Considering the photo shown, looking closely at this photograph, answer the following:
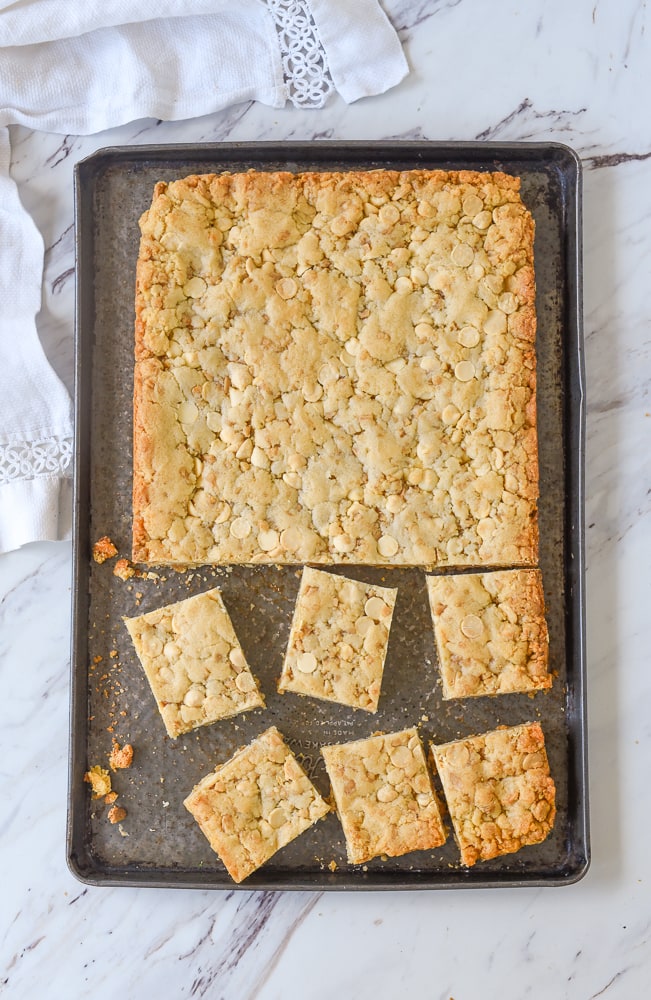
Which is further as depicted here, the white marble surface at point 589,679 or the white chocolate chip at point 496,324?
the white marble surface at point 589,679

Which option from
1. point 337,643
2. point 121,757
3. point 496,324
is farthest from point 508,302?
point 121,757

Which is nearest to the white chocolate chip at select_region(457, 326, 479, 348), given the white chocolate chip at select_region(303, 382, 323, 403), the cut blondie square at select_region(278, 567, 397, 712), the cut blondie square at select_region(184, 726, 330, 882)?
the white chocolate chip at select_region(303, 382, 323, 403)

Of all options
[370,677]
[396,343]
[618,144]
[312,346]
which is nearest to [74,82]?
[312,346]

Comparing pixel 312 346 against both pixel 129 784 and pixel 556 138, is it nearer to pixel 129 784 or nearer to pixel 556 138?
pixel 556 138

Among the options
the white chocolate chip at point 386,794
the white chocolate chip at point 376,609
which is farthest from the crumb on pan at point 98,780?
the white chocolate chip at point 376,609

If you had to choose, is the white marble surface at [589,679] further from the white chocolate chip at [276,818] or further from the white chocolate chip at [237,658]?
the white chocolate chip at [237,658]

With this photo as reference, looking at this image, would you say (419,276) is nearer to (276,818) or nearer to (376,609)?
(376,609)
